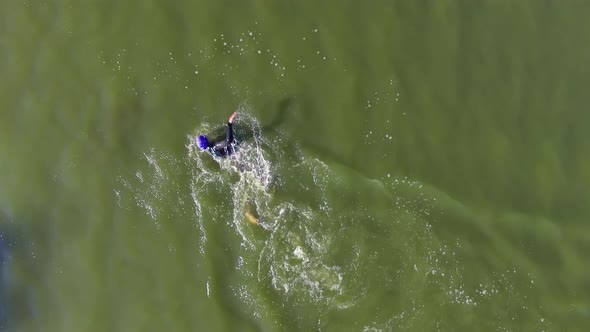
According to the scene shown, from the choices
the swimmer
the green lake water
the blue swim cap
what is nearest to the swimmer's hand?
the swimmer

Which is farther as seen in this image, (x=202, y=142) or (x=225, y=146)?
(x=225, y=146)

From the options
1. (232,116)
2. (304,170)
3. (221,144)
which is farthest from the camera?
(304,170)

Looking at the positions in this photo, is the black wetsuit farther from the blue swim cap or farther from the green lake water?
the green lake water

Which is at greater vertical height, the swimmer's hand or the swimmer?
the swimmer's hand

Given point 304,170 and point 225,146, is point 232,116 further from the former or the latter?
point 304,170

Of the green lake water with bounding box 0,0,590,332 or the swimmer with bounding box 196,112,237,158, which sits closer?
the swimmer with bounding box 196,112,237,158

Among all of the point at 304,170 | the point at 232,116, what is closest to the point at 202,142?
the point at 232,116

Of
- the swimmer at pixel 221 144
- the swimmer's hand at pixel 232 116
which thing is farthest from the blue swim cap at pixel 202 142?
the swimmer's hand at pixel 232 116
